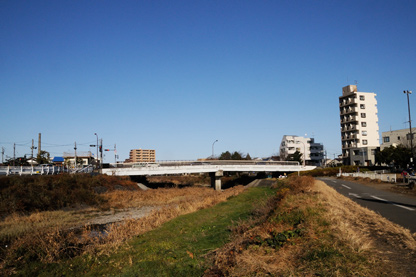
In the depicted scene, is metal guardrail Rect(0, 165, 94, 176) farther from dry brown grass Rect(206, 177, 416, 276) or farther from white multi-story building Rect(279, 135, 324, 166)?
white multi-story building Rect(279, 135, 324, 166)

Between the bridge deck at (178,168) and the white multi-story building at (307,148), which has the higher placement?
the white multi-story building at (307,148)

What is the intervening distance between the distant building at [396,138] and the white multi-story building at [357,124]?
174 centimetres

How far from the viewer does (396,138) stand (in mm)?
81500

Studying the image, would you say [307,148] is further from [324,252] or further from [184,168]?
[324,252]

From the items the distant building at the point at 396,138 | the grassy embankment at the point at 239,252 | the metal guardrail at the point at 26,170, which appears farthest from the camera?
the distant building at the point at 396,138

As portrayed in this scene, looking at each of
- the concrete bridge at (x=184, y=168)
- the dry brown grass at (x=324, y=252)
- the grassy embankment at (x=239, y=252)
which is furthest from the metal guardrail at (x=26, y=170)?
the dry brown grass at (x=324, y=252)

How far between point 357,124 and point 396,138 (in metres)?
9.88

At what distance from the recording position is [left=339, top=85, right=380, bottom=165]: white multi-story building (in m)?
83.8

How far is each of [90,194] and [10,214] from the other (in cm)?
1073

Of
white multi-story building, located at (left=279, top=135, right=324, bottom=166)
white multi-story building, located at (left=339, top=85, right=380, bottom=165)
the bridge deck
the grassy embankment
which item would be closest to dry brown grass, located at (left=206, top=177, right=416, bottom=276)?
the grassy embankment

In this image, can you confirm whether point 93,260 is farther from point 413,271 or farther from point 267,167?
point 267,167

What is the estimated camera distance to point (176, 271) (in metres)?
9.16

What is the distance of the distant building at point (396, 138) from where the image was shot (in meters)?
78.8

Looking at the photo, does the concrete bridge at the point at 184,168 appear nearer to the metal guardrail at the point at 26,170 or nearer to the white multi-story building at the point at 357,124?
the metal guardrail at the point at 26,170
